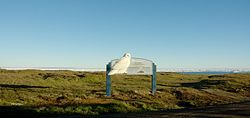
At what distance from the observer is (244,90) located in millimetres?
48250

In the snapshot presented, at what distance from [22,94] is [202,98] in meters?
16.3

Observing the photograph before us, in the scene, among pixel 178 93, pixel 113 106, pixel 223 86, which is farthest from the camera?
pixel 223 86

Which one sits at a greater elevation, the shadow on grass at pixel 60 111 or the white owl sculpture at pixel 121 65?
the white owl sculpture at pixel 121 65

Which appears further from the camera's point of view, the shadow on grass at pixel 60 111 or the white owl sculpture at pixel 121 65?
the white owl sculpture at pixel 121 65

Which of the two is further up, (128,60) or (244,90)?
(128,60)

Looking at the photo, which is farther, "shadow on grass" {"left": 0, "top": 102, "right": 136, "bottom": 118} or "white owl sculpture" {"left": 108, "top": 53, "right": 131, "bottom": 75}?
"white owl sculpture" {"left": 108, "top": 53, "right": 131, "bottom": 75}

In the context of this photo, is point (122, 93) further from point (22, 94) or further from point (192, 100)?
point (22, 94)

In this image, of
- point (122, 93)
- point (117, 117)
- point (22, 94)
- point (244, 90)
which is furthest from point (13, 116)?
point (244, 90)

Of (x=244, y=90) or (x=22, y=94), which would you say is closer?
(x=22, y=94)

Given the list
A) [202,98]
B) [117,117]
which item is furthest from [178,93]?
[117,117]

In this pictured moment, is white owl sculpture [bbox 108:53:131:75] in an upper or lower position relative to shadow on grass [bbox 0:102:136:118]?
upper

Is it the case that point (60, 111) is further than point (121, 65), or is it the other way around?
point (121, 65)

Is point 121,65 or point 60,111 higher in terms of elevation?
point 121,65

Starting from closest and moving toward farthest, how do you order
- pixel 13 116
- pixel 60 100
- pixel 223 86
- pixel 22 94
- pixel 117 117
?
pixel 117 117, pixel 13 116, pixel 60 100, pixel 22 94, pixel 223 86
